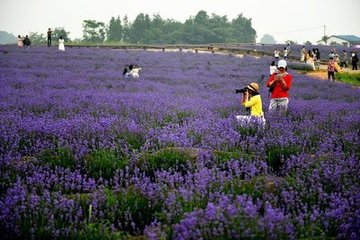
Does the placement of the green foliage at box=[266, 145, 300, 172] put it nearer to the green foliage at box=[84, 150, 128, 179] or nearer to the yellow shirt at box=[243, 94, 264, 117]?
the green foliage at box=[84, 150, 128, 179]

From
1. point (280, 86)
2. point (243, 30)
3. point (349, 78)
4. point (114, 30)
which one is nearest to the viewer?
point (280, 86)

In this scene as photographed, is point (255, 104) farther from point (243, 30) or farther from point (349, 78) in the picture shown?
point (243, 30)

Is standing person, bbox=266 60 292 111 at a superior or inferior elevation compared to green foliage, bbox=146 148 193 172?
superior

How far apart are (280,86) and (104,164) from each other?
4.60 meters

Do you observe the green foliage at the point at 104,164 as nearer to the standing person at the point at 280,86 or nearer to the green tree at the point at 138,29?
the standing person at the point at 280,86

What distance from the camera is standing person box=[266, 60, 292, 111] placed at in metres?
7.34

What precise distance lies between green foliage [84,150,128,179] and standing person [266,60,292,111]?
14.0 feet

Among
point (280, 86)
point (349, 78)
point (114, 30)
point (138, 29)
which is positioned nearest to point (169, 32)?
point (138, 29)

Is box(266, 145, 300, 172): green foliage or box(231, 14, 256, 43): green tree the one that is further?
box(231, 14, 256, 43): green tree

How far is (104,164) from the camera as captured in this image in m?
3.97

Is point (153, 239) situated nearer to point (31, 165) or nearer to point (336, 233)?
point (336, 233)

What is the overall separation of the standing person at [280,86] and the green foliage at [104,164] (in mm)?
4264

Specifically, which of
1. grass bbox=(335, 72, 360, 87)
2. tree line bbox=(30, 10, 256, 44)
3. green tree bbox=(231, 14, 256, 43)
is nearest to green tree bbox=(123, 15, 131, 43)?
tree line bbox=(30, 10, 256, 44)

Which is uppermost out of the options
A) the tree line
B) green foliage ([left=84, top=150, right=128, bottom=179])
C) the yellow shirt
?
the tree line
